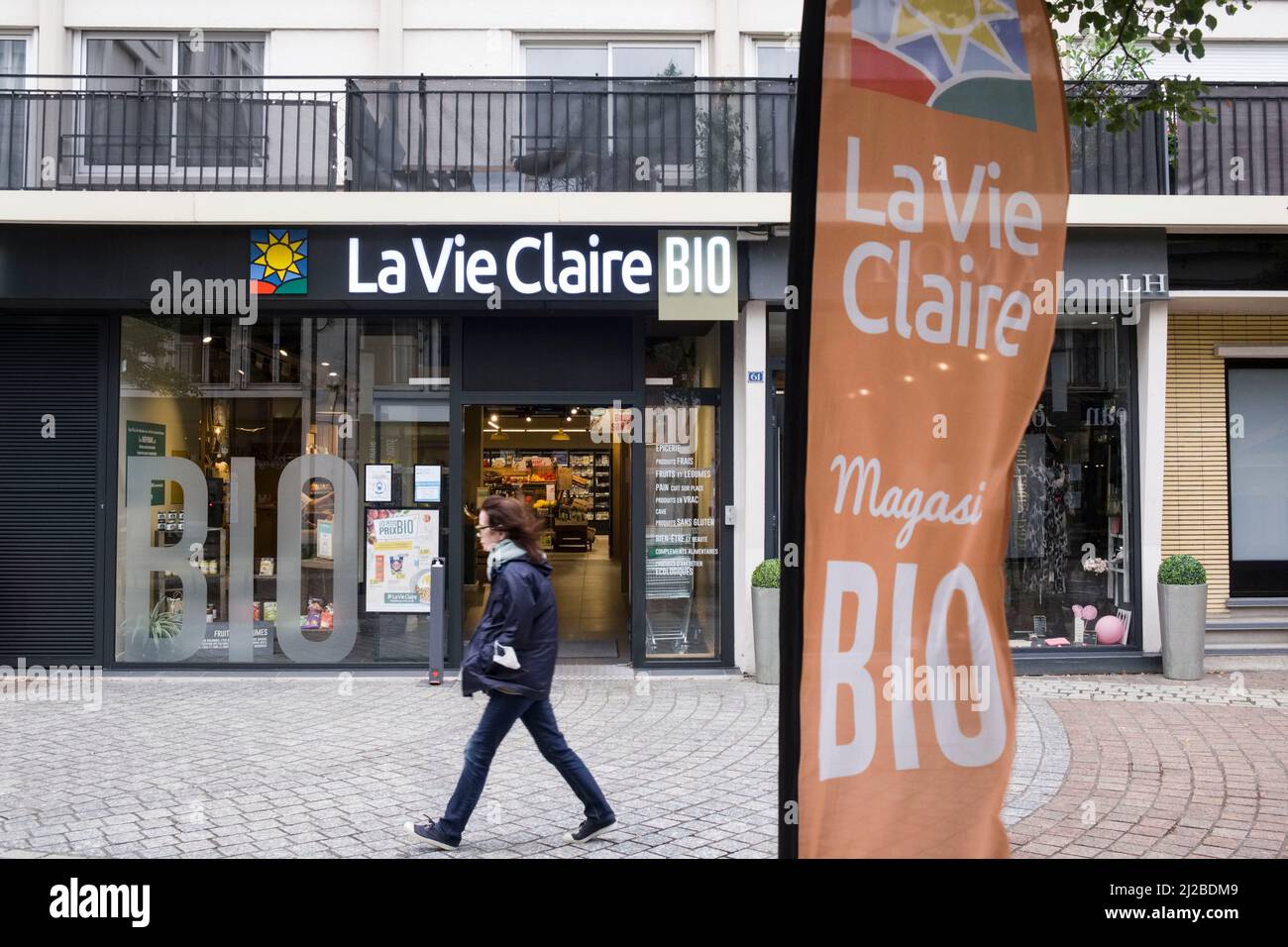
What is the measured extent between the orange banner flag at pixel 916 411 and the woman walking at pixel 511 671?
7.45 feet

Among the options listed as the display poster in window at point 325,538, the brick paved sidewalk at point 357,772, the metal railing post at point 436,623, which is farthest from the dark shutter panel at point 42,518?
the metal railing post at point 436,623

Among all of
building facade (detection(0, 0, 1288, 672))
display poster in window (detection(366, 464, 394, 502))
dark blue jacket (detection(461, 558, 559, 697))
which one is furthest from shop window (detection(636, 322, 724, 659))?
dark blue jacket (detection(461, 558, 559, 697))

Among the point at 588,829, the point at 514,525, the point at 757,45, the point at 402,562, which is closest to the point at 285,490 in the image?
the point at 402,562

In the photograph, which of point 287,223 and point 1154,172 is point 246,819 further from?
point 1154,172

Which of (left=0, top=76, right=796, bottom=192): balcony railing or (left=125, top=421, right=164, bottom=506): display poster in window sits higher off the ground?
(left=0, top=76, right=796, bottom=192): balcony railing

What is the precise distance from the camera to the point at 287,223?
8766 millimetres

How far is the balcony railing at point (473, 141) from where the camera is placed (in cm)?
923

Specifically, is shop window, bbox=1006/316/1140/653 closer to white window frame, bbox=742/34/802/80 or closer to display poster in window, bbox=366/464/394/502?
white window frame, bbox=742/34/802/80

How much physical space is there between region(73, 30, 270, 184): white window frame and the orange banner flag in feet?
26.7

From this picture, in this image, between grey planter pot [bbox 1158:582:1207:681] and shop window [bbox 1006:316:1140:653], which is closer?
grey planter pot [bbox 1158:582:1207:681]

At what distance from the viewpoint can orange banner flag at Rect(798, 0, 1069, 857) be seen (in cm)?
252

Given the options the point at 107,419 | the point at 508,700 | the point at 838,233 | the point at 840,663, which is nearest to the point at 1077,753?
the point at 508,700

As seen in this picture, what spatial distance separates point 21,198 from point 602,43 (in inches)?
231
